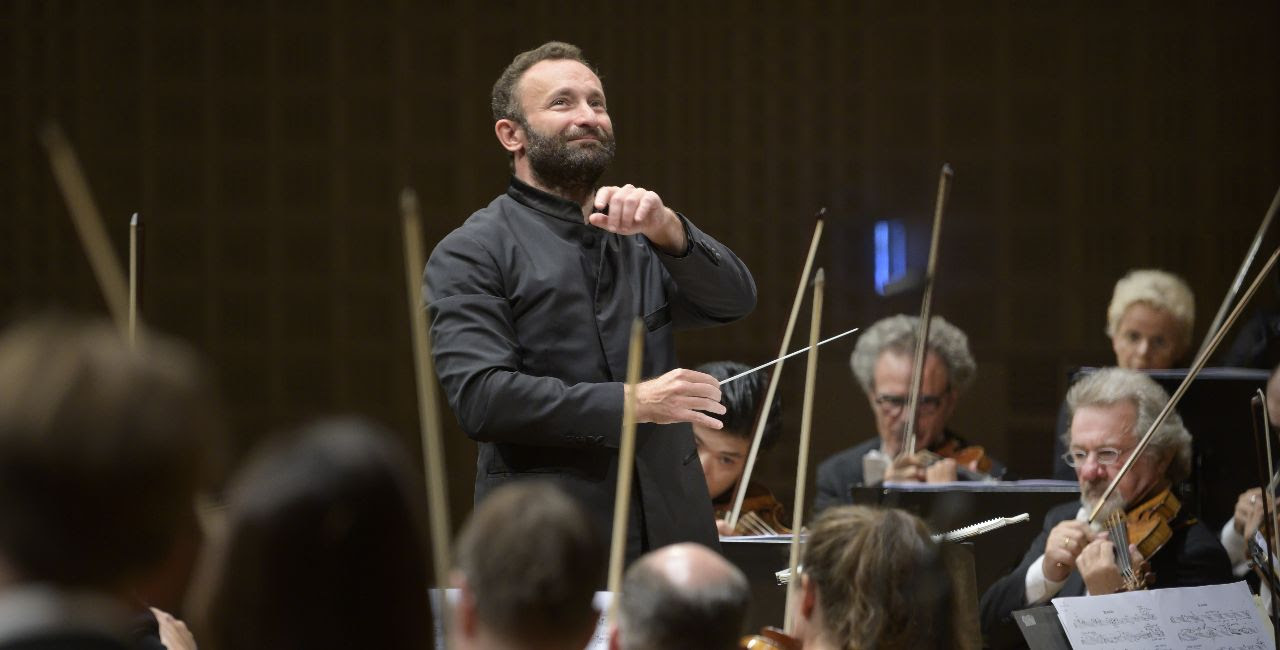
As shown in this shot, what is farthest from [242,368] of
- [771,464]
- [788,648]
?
[788,648]

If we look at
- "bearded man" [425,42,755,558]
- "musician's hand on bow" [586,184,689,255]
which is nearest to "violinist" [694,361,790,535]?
"bearded man" [425,42,755,558]

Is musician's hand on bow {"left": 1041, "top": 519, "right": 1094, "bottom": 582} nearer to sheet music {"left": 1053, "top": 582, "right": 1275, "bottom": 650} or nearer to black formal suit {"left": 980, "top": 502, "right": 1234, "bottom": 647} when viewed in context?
black formal suit {"left": 980, "top": 502, "right": 1234, "bottom": 647}

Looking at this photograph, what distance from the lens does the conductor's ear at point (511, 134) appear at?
2.63m

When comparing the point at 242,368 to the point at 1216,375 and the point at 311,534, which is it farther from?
the point at 311,534

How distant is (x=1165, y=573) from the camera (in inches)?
122

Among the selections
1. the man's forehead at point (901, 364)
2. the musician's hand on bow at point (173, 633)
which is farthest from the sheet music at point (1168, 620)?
the man's forehead at point (901, 364)

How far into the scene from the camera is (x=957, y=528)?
2.99 meters

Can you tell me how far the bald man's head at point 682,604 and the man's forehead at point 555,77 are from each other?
4.23 feet

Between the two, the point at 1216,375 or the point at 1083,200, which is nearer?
the point at 1216,375

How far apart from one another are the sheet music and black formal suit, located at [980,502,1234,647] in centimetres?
50

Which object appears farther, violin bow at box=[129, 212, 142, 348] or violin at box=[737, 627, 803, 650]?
violin bow at box=[129, 212, 142, 348]

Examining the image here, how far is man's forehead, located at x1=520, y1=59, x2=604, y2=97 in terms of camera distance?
8.57 feet

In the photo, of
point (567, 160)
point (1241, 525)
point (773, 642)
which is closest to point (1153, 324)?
point (1241, 525)

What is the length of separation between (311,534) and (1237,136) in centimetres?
531
